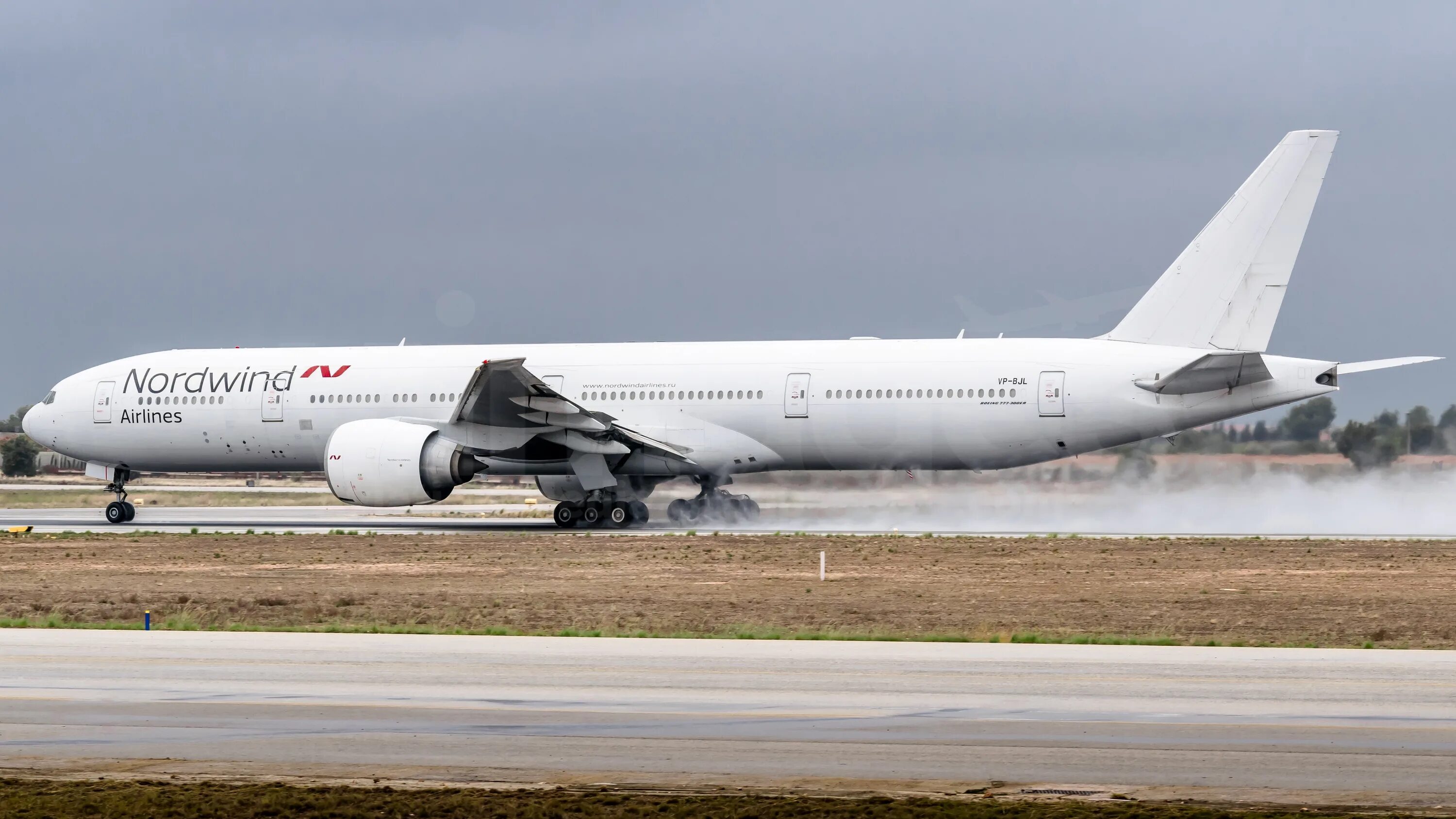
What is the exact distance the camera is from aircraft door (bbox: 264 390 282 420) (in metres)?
34.1

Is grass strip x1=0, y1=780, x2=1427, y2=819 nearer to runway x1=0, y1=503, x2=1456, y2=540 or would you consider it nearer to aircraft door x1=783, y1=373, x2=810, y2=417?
runway x1=0, y1=503, x2=1456, y2=540

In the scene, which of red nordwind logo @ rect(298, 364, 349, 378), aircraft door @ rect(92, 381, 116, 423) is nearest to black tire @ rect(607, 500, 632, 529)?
red nordwind logo @ rect(298, 364, 349, 378)

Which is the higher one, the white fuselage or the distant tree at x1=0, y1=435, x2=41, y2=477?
the distant tree at x1=0, y1=435, x2=41, y2=477

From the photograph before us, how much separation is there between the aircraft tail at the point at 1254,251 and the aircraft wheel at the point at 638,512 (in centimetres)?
1146

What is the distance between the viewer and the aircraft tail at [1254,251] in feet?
93.9

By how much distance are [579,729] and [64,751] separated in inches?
118

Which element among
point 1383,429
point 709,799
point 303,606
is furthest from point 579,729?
point 1383,429

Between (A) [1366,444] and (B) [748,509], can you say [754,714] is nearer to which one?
(B) [748,509]

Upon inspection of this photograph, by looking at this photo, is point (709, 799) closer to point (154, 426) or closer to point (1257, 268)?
point (1257, 268)

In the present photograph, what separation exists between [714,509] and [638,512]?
66.3 inches

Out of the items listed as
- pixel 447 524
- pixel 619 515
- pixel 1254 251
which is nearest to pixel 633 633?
pixel 619 515

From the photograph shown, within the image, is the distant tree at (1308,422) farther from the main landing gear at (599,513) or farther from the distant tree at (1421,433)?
the main landing gear at (599,513)

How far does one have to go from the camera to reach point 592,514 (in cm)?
3200

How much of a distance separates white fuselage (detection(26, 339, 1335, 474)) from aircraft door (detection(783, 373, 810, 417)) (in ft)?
0.10
